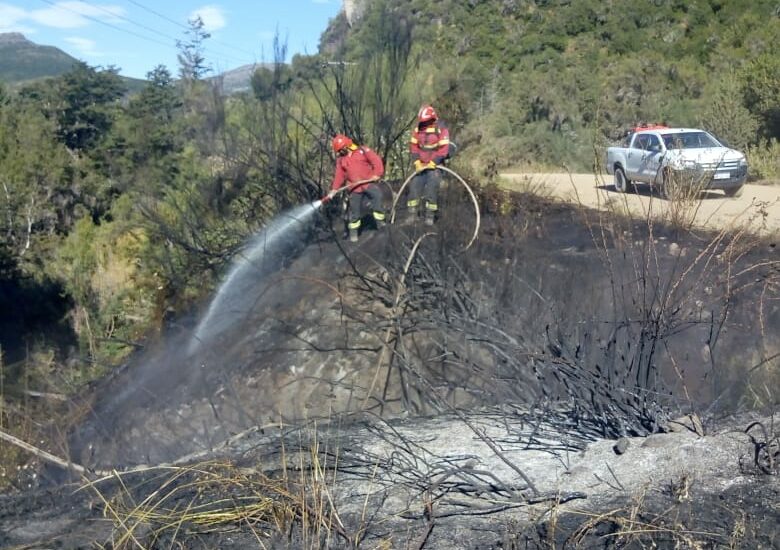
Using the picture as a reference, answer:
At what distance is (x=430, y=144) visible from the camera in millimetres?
12195

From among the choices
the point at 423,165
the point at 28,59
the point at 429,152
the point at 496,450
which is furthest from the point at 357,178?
the point at 28,59

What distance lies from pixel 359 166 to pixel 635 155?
6.56m

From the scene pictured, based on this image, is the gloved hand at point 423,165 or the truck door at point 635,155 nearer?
the gloved hand at point 423,165

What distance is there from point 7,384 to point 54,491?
20.8 ft

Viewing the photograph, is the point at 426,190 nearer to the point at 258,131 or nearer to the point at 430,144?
the point at 430,144

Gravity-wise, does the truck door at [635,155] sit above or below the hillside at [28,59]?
below

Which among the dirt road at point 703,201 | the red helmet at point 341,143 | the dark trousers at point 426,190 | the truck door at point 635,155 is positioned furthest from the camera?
the truck door at point 635,155

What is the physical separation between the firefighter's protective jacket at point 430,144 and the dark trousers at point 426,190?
0.69 ft

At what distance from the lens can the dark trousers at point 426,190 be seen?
12.2m

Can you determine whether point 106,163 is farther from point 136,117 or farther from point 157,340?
point 157,340

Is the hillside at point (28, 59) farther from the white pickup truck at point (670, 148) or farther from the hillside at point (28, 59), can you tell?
the white pickup truck at point (670, 148)

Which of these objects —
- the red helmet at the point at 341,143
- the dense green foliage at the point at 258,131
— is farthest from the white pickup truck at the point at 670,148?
the red helmet at the point at 341,143

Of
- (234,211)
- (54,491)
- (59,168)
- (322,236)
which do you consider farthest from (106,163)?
(54,491)

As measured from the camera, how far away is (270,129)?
14.1 meters
